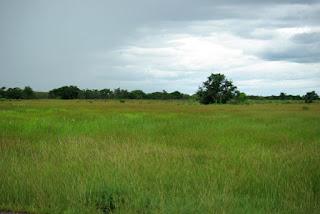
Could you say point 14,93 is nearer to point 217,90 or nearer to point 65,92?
point 65,92

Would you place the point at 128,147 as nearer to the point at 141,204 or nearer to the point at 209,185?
the point at 209,185

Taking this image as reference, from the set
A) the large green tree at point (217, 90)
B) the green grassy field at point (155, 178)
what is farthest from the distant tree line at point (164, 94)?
the green grassy field at point (155, 178)

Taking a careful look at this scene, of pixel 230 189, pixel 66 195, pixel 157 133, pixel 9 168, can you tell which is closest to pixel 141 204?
pixel 66 195

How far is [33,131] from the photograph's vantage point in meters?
18.1

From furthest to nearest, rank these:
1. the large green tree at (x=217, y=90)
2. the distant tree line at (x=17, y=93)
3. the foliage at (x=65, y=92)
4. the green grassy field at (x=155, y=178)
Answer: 1. the foliage at (x=65, y=92)
2. the distant tree line at (x=17, y=93)
3. the large green tree at (x=217, y=90)
4. the green grassy field at (x=155, y=178)

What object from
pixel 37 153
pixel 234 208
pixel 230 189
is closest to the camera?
pixel 234 208

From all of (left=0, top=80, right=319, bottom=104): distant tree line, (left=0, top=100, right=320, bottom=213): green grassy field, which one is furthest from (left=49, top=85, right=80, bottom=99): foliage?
(left=0, top=100, right=320, bottom=213): green grassy field

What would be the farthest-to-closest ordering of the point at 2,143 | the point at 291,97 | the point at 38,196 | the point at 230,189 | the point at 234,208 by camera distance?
the point at 291,97 < the point at 2,143 < the point at 230,189 < the point at 38,196 < the point at 234,208

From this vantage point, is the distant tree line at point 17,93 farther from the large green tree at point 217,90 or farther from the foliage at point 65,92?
the large green tree at point 217,90

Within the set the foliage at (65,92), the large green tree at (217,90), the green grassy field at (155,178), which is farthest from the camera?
the foliage at (65,92)

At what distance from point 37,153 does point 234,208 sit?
22.4ft

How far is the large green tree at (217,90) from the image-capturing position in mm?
84125

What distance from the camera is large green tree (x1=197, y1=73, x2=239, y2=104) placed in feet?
276

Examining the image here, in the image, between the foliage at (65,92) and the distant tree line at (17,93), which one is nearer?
the distant tree line at (17,93)
